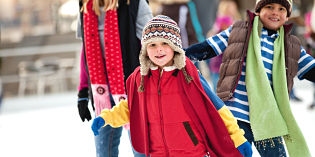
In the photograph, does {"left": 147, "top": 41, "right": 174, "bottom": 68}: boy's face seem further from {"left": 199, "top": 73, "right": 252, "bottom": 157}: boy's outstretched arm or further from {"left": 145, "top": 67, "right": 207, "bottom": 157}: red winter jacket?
{"left": 199, "top": 73, "right": 252, "bottom": 157}: boy's outstretched arm

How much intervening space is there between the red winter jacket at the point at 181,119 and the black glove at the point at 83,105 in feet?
1.86

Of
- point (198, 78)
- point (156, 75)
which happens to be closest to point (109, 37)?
point (156, 75)

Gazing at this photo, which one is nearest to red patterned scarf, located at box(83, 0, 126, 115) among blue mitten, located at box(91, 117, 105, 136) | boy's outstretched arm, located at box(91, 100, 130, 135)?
boy's outstretched arm, located at box(91, 100, 130, 135)

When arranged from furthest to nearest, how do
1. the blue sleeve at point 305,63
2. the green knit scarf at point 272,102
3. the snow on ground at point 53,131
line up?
the snow on ground at point 53,131, the blue sleeve at point 305,63, the green knit scarf at point 272,102

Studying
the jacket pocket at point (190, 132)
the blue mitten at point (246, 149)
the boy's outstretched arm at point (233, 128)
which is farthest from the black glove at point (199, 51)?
the blue mitten at point (246, 149)

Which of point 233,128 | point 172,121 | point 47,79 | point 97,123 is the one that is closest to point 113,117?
point 97,123

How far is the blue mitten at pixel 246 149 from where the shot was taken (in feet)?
5.17

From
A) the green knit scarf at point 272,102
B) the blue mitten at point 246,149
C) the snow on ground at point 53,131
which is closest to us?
the blue mitten at point 246,149

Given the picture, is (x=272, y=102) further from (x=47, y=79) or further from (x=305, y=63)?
(x=47, y=79)

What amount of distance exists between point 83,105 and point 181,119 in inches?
28.4

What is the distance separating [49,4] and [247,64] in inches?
460

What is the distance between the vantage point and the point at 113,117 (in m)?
1.74

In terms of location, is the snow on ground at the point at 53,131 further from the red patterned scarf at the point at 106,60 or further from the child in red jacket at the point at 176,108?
the child in red jacket at the point at 176,108

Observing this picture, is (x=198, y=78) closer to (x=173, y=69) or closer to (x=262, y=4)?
(x=173, y=69)
